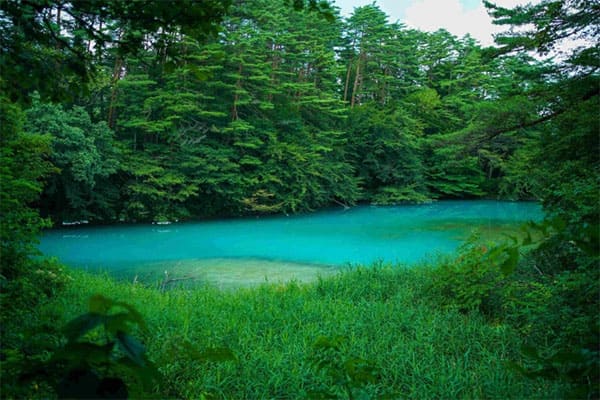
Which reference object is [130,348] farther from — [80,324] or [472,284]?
[472,284]

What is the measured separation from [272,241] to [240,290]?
22.7 ft

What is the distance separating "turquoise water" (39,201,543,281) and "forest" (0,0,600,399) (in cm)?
183

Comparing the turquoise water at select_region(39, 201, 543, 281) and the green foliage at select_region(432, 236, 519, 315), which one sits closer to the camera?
the green foliage at select_region(432, 236, 519, 315)

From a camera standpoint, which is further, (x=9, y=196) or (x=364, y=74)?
(x=364, y=74)

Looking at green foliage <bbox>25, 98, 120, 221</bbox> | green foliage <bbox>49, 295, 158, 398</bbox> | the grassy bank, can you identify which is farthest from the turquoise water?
green foliage <bbox>49, 295, 158, 398</bbox>

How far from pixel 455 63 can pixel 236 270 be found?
24894 mm

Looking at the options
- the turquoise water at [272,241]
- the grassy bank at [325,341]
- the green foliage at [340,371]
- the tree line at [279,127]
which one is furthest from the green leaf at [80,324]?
Result: the turquoise water at [272,241]

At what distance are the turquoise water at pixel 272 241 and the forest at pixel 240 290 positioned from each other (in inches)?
72.1

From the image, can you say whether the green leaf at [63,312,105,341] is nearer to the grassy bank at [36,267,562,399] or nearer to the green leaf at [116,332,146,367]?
the green leaf at [116,332,146,367]

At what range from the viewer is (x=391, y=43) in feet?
84.5

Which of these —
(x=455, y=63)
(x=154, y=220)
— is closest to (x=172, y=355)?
(x=154, y=220)

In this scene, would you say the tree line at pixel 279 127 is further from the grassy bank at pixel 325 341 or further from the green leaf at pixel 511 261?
the green leaf at pixel 511 261

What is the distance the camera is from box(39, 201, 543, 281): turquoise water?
1006 centimetres

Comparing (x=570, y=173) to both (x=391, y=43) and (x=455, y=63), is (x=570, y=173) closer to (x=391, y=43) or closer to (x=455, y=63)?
(x=391, y=43)
